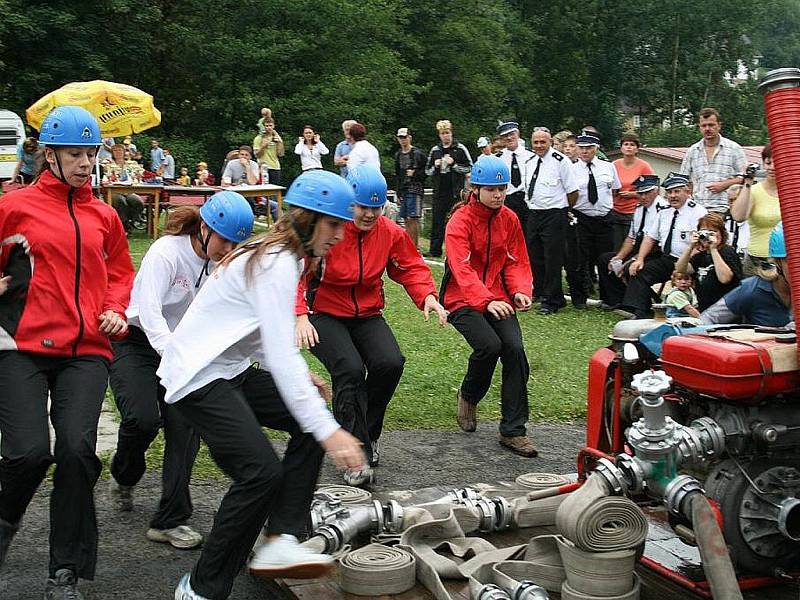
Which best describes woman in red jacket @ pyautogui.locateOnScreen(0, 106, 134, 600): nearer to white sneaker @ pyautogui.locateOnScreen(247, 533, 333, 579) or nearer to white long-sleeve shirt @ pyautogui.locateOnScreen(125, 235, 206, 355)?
white long-sleeve shirt @ pyautogui.locateOnScreen(125, 235, 206, 355)

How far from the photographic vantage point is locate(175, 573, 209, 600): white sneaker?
4.08m

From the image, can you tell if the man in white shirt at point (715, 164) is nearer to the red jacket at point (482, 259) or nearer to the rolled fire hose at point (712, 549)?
the red jacket at point (482, 259)

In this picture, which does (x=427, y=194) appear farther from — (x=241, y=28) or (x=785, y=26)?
(x=785, y=26)

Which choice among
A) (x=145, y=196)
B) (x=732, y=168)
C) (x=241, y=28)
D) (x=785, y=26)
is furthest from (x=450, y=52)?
(x=785, y=26)

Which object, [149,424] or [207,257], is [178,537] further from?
[207,257]

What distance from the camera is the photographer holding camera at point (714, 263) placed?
9.66 metres

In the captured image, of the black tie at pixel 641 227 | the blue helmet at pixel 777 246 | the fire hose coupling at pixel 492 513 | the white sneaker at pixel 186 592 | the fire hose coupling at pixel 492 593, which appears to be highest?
the blue helmet at pixel 777 246

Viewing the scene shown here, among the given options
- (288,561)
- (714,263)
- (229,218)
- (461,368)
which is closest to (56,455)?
(288,561)

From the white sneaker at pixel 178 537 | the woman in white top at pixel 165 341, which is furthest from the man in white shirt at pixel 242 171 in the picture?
the white sneaker at pixel 178 537

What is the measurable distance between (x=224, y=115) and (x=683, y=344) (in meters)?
30.4

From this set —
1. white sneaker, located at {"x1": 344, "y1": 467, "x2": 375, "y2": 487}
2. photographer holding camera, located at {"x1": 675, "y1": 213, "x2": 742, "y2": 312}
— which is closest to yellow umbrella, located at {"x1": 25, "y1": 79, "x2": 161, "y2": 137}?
photographer holding camera, located at {"x1": 675, "y1": 213, "x2": 742, "y2": 312}

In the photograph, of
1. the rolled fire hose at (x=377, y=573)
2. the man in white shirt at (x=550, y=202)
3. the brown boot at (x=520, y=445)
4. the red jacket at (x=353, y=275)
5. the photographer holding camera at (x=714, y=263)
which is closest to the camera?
the rolled fire hose at (x=377, y=573)

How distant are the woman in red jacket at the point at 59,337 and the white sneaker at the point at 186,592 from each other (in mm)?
394

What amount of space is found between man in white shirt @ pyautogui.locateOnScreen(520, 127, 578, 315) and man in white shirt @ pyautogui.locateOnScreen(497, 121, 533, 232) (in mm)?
348
